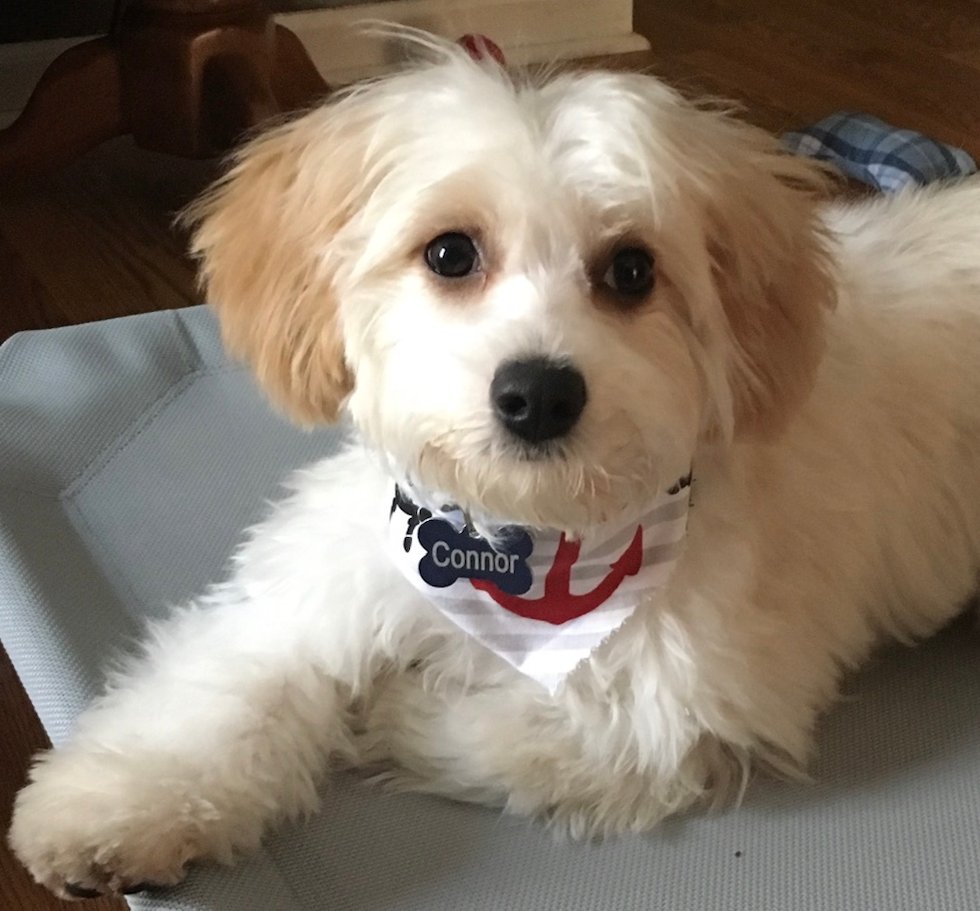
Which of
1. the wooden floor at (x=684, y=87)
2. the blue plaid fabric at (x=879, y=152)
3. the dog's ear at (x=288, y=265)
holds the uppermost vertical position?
the dog's ear at (x=288, y=265)

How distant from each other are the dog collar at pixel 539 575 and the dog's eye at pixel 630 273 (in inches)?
7.7

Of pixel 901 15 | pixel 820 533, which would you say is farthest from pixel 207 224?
pixel 901 15

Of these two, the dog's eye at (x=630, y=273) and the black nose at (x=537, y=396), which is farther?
the dog's eye at (x=630, y=273)

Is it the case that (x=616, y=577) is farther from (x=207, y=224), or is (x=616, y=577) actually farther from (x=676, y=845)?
(x=207, y=224)

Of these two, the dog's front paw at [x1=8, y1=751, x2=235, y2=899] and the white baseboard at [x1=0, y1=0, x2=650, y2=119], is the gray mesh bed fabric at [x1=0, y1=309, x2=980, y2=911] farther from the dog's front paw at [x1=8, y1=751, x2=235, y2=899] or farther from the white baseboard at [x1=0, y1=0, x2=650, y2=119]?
the white baseboard at [x1=0, y1=0, x2=650, y2=119]

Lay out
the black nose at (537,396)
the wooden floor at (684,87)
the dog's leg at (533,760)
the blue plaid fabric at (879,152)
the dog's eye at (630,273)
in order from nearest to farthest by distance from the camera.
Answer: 1. the black nose at (537,396)
2. the dog's eye at (630,273)
3. the dog's leg at (533,760)
4. the blue plaid fabric at (879,152)
5. the wooden floor at (684,87)

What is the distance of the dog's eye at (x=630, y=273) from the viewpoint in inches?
38.6

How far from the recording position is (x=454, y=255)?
38.6 inches

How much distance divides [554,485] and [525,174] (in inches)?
9.2

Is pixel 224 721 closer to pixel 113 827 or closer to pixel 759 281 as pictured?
pixel 113 827

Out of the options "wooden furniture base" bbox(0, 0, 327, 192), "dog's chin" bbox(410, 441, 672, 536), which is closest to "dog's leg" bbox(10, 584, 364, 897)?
"dog's chin" bbox(410, 441, 672, 536)

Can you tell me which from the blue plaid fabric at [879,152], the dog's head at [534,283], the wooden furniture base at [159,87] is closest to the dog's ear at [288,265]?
the dog's head at [534,283]

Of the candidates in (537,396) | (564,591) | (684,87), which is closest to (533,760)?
(564,591)

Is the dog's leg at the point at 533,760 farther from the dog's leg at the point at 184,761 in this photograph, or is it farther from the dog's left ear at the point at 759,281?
the dog's left ear at the point at 759,281
